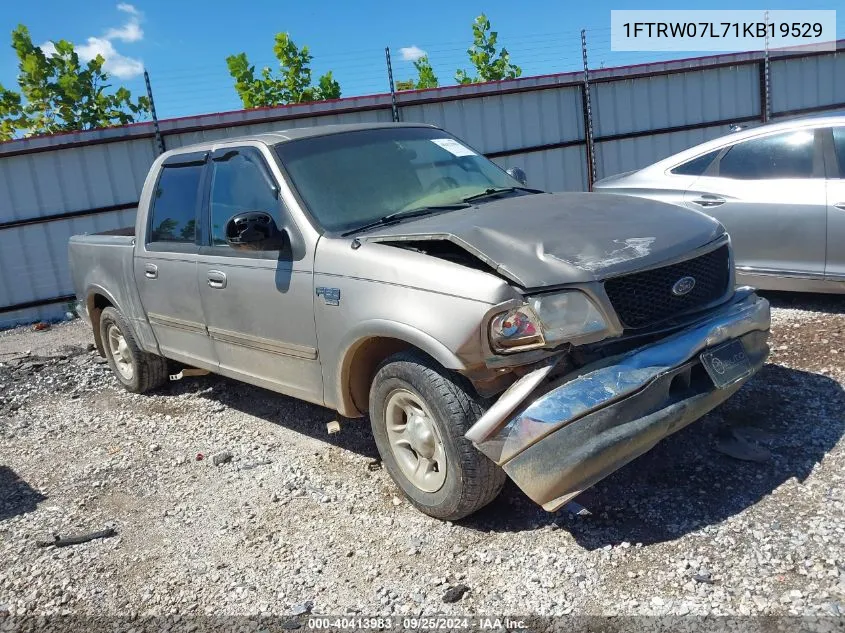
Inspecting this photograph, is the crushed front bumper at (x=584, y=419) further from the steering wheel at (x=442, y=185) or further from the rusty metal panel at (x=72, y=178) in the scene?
the rusty metal panel at (x=72, y=178)

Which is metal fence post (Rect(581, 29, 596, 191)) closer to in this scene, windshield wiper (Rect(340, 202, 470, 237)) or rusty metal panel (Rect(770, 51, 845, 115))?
rusty metal panel (Rect(770, 51, 845, 115))

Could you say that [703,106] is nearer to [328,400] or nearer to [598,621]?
[328,400]

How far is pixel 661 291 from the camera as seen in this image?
3.16m

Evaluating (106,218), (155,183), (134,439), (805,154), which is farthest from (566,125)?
(134,439)

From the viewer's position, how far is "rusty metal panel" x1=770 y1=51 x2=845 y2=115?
12.5 m

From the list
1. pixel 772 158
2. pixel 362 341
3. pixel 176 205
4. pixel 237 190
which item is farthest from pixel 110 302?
pixel 772 158

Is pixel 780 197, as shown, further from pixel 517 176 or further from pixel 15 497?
pixel 15 497

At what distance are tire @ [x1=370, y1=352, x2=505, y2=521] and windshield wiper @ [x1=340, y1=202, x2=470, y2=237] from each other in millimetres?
771

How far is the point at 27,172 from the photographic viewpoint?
1013 cm

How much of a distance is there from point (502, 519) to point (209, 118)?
28.8ft

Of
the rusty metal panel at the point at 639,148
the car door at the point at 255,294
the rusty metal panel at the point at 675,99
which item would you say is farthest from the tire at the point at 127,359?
the rusty metal panel at the point at 675,99

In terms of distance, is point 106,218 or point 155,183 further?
point 106,218

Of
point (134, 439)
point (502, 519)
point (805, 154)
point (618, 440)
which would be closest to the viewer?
point (618, 440)

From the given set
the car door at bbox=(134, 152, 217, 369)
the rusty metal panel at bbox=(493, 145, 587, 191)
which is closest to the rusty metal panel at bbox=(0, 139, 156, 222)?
the rusty metal panel at bbox=(493, 145, 587, 191)
